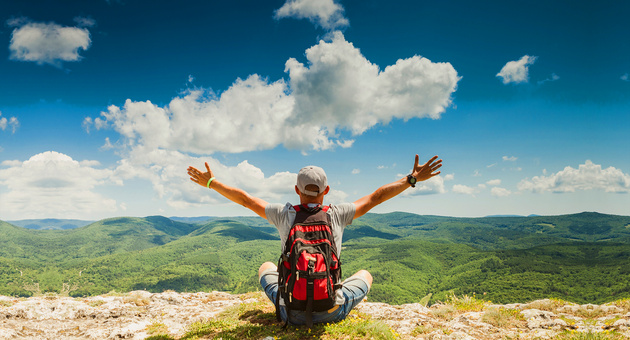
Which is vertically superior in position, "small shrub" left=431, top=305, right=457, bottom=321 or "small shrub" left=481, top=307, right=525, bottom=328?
Answer: "small shrub" left=481, top=307, right=525, bottom=328

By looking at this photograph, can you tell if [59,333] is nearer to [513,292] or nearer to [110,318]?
[110,318]

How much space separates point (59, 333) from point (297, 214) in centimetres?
667

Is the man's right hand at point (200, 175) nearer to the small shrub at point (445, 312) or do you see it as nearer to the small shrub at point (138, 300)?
the small shrub at point (138, 300)

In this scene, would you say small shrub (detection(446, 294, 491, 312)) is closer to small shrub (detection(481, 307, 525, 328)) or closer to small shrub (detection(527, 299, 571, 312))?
small shrub (detection(481, 307, 525, 328))

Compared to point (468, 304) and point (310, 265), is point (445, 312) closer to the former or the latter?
point (468, 304)

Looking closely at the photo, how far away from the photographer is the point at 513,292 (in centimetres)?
15050

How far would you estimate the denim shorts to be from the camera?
5035 millimetres

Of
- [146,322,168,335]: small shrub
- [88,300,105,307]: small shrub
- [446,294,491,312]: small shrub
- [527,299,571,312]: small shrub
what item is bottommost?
[446,294,491,312]: small shrub

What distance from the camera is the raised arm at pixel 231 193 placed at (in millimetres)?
5211

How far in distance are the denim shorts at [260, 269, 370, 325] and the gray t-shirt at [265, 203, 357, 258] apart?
86cm

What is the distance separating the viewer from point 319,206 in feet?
16.0

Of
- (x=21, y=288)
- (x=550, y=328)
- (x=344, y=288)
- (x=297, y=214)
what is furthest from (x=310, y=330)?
(x=21, y=288)

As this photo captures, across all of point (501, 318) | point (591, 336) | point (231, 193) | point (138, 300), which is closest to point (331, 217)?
point (231, 193)

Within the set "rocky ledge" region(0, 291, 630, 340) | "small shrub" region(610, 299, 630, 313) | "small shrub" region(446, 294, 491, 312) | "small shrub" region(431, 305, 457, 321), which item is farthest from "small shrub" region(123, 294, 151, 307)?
"small shrub" region(610, 299, 630, 313)
